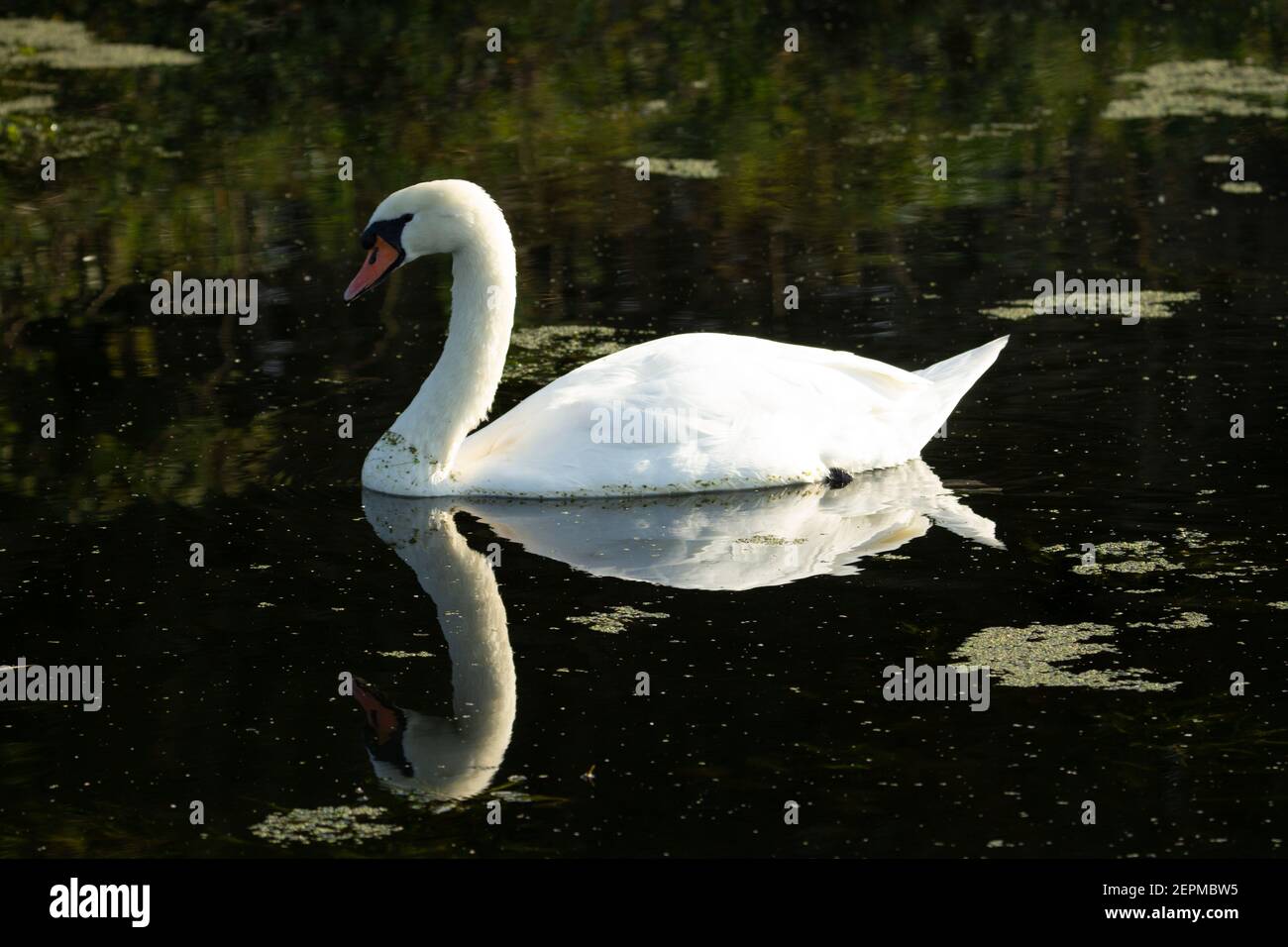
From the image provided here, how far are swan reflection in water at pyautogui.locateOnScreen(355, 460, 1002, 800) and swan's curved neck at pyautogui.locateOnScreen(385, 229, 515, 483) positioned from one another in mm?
255

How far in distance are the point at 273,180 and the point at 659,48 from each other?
493cm

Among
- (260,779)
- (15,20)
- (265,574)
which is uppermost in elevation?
(15,20)

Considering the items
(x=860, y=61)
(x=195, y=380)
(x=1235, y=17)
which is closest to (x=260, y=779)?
(x=195, y=380)

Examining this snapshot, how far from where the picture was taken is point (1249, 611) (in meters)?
7.10

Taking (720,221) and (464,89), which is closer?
(720,221)

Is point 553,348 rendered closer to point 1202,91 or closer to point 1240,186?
point 1240,186

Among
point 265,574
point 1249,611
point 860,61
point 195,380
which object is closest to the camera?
point 1249,611

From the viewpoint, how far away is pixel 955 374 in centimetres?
930

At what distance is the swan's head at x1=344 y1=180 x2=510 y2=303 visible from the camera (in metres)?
8.72

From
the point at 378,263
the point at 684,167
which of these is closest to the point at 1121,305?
the point at 378,263

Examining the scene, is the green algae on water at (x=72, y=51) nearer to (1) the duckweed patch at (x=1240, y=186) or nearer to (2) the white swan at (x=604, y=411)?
(1) the duckweed patch at (x=1240, y=186)

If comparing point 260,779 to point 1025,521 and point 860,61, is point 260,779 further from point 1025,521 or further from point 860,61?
point 860,61

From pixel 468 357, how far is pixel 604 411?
28.8 inches

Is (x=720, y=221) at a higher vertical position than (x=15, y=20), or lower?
lower
